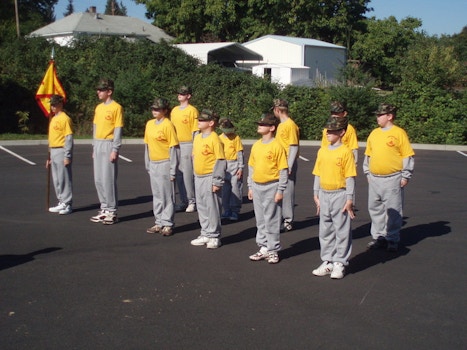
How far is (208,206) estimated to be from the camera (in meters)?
8.95

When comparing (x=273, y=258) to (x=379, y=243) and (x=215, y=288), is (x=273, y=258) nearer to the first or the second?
(x=215, y=288)

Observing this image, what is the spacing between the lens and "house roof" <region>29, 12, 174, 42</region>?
163ft

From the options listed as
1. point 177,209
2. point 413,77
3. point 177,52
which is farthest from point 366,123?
point 177,209

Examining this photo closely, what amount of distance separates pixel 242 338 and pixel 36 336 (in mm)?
1879

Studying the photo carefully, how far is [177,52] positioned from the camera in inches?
1282

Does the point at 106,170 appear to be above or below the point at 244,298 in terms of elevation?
above

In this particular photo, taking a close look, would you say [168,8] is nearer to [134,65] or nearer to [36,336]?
[134,65]

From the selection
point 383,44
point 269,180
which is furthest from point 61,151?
point 383,44

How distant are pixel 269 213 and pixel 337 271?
118 cm

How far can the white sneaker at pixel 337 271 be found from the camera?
766 cm

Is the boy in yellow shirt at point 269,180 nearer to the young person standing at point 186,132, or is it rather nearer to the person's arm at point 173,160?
the person's arm at point 173,160

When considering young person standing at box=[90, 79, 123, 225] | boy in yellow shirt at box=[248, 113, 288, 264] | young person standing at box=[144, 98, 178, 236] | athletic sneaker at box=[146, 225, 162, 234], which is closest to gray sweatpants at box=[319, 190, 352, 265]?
boy in yellow shirt at box=[248, 113, 288, 264]

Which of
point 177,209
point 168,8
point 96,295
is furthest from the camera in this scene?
point 168,8

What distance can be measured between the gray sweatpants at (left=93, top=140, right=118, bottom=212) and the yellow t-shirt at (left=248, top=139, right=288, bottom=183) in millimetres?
3028
